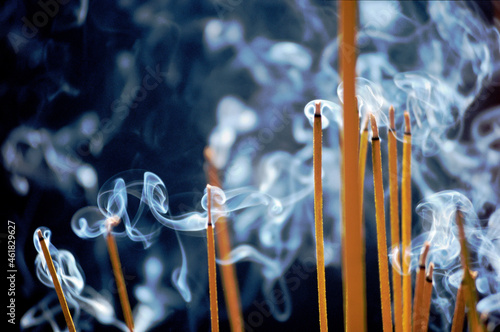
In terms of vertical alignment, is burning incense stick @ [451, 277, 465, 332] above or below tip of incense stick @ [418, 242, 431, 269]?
below

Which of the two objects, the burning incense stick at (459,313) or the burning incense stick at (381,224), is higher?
the burning incense stick at (381,224)

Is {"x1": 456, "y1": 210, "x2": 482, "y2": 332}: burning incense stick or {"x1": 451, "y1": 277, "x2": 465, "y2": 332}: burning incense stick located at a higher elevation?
{"x1": 456, "y1": 210, "x2": 482, "y2": 332}: burning incense stick

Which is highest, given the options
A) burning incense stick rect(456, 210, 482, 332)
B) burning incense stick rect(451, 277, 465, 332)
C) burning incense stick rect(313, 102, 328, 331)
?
burning incense stick rect(313, 102, 328, 331)

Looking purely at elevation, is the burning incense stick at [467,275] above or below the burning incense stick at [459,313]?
above

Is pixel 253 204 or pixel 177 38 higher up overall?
pixel 177 38

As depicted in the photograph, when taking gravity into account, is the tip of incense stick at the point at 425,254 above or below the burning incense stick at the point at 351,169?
below

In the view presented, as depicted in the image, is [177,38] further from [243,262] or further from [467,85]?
[467,85]

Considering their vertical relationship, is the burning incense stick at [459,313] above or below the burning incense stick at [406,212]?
below

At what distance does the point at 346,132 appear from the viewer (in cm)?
6

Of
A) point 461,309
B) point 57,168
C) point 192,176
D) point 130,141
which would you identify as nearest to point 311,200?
point 192,176

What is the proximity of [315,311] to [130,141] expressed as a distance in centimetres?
48

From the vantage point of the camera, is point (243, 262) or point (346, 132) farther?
point (243, 262)

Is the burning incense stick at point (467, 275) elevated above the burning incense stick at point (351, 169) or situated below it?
below

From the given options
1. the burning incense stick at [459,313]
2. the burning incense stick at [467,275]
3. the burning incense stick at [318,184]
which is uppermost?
the burning incense stick at [318,184]
